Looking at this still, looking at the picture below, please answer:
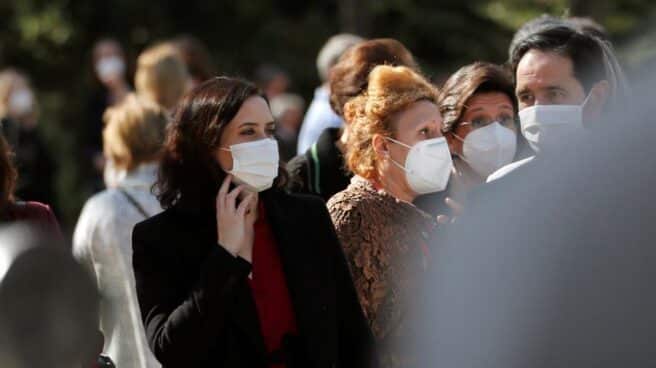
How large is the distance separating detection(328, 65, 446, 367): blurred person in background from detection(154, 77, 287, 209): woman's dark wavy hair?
1.99 feet

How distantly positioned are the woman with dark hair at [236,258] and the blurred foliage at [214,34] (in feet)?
35.7

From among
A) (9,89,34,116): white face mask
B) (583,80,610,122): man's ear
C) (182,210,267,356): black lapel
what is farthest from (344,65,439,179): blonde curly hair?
(9,89,34,116): white face mask

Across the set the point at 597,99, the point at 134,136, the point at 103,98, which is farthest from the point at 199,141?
the point at 103,98

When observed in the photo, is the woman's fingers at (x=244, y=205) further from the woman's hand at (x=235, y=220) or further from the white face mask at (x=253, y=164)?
the white face mask at (x=253, y=164)

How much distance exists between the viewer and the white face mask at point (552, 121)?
5422 millimetres

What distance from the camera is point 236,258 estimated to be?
4.32 meters

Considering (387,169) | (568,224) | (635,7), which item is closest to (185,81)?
(387,169)

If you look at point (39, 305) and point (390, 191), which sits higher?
point (39, 305)

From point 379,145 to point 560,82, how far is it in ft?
2.84

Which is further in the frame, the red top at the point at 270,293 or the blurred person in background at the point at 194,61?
the blurred person in background at the point at 194,61

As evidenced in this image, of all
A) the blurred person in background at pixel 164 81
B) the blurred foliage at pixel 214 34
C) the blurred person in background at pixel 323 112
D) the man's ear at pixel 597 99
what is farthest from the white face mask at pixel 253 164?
the blurred foliage at pixel 214 34

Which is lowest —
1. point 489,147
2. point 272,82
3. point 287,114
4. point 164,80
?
point 287,114

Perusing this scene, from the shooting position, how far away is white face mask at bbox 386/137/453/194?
5.24 metres

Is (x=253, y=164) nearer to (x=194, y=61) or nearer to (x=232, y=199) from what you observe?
(x=232, y=199)
